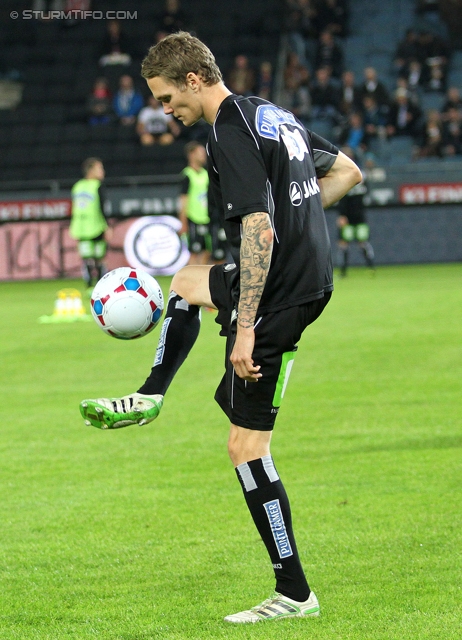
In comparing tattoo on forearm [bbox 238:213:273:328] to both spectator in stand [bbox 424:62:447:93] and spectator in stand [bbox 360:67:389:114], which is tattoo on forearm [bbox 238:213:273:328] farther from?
spectator in stand [bbox 424:62:447:93]

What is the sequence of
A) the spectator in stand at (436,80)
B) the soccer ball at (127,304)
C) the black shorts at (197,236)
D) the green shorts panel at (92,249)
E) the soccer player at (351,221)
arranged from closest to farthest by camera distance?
the soccer ball at (127,304)
the black shorts at (197,236)
the green shorts panel at (92,249)
the soccer player at (351,221)
the spectator in stand at (436,80)

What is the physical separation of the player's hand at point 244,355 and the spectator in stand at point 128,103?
22.8m

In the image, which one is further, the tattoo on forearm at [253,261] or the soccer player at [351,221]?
the soccer player at [351,221]

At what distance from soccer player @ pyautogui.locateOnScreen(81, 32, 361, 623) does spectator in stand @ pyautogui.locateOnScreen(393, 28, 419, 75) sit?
23837 millimetres

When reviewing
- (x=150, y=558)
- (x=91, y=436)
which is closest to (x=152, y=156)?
(x=91, y=436)

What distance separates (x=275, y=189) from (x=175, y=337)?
0.88 metres

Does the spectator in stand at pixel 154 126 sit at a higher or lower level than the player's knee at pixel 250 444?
lower

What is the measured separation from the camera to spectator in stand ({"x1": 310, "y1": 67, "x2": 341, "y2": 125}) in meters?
25.7

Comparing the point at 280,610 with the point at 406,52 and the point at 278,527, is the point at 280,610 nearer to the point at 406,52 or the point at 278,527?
the point at 278,527

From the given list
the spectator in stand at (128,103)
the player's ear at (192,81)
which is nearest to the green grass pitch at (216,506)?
the player's ear at (192,81)

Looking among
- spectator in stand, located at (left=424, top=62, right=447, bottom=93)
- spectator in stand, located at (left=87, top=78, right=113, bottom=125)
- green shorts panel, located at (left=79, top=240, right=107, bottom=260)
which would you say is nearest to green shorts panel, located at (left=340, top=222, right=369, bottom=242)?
green shorts panel, located at (left=79, top=240, right=107, bottom=260)

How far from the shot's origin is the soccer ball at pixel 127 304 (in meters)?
4.55

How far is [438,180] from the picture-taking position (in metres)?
23.2

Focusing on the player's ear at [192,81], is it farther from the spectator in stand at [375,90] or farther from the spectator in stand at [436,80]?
the spectator in stand at [436,80]
